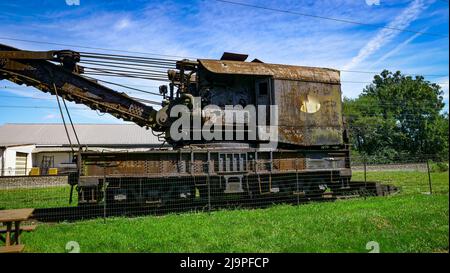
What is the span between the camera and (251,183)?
1088 centimetres

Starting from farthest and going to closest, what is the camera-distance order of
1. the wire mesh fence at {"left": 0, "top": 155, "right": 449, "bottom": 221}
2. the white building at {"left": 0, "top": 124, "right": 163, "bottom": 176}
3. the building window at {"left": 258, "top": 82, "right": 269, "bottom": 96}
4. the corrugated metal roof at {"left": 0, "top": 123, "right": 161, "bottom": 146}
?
1. the corrugated metal roof at {"left": 0, "top": 123, "right": 161, "bottom": 146}
2. the white building at {"left": 0, "top": 124, "right": 163, "bottom": 176}
3. the building window at {"left": 258, "top": 82, "right": 269, "bottom": 96}
4. the wire mesh fence at {"left": 0, "top": 155, "right": 449, "bottom": 221}

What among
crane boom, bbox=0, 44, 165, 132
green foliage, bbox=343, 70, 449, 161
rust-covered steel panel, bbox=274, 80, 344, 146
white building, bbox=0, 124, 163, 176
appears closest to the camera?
crane boom, bbox=0, 44, 165, 132

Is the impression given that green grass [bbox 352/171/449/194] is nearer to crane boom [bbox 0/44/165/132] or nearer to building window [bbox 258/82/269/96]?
building window [bbox 258/82/269/96]

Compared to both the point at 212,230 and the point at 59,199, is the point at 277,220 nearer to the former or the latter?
the point at 212,230

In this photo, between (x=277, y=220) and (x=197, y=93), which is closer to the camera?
(x=277, y=220)

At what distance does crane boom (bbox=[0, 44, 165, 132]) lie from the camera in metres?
9.83

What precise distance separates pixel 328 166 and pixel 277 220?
15.6 ft

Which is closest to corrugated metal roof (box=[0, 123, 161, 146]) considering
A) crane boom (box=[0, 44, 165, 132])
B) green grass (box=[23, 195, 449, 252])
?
crane boom (box=[0, 44, 165, 132])

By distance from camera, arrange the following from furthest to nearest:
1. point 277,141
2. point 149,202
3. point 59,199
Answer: point 59,199, point 277,141, point 149,202

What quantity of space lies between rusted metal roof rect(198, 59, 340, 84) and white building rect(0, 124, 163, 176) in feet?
66.6

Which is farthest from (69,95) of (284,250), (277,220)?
(284,250)

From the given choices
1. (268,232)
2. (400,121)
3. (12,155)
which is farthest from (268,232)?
(400,121)

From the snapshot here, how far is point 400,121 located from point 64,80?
48355mm

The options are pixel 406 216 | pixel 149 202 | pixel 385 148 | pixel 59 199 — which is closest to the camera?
pixel 406 216
